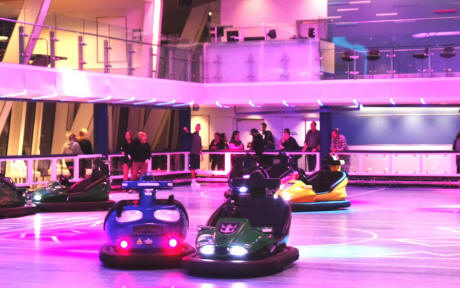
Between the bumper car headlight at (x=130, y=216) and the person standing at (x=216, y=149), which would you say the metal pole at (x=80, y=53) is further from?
the bumper car headlight at (x=130, y=216)

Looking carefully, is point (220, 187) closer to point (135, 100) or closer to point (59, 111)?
point (135, 100)

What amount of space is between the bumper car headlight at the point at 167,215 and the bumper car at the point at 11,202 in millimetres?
6318

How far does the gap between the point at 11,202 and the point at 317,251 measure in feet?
23.2

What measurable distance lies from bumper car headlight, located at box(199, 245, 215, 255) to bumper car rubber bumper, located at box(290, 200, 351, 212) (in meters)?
7.05

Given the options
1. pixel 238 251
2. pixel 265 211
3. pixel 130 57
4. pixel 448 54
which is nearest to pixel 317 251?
pixel 265 211

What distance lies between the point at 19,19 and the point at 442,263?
11.9m

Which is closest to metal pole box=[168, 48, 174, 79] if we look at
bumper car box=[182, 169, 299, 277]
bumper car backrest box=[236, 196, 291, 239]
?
bumper car backrest box=[236, 196, 291, 239]

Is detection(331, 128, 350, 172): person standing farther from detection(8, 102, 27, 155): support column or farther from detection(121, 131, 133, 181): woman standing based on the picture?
detection(8, 102, 27, 155): support column

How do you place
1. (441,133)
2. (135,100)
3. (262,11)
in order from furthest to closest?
(262,11), (441,133), (135,100)

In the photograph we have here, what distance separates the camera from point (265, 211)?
10.3 metres

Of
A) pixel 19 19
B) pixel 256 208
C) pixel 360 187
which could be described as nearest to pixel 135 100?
pixel 19 19

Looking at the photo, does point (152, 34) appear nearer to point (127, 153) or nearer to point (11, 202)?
point (127, 153)

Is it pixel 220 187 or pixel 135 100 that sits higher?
pixel 135 100

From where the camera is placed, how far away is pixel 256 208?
10.4 metres
